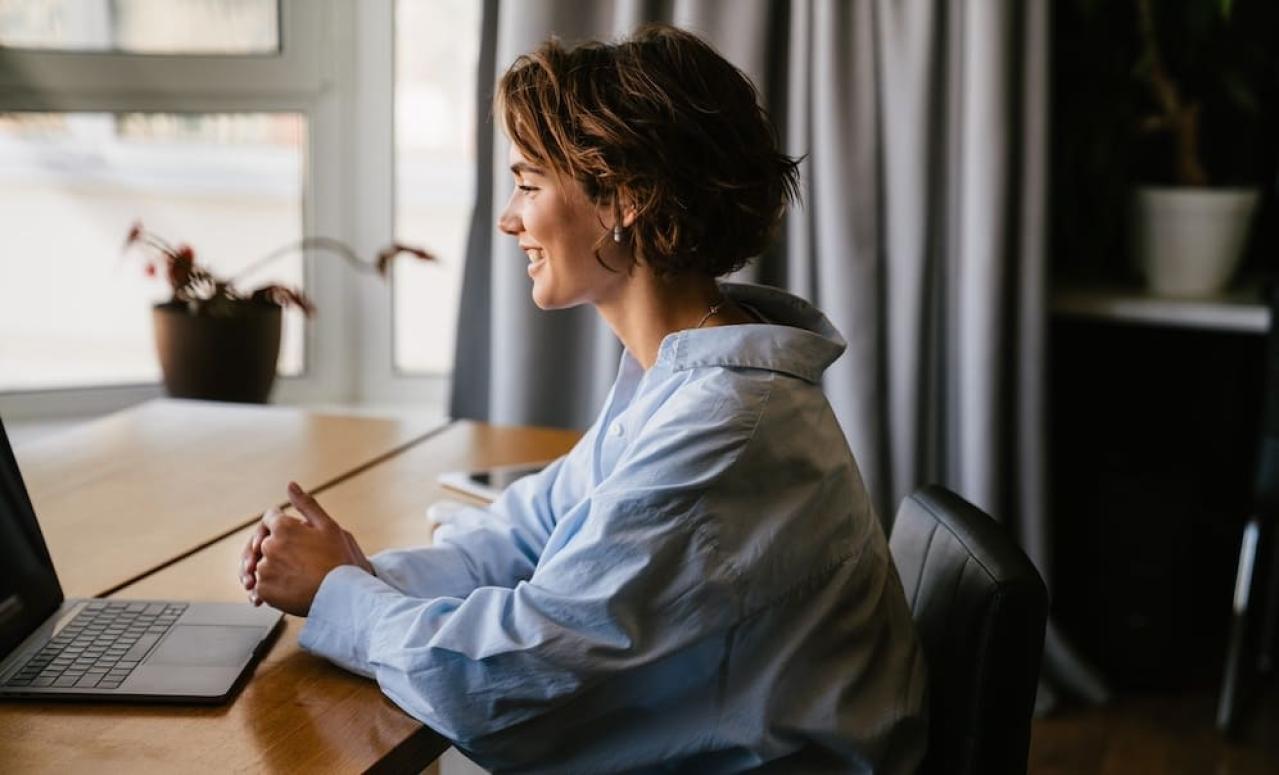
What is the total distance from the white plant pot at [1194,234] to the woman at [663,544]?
1.65 metres

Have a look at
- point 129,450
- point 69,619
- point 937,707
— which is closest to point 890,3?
point 129,450

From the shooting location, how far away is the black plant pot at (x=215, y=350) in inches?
94.9

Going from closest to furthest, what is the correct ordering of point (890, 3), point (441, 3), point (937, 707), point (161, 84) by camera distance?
point (937, 707), point (890, 3), point (161, 84), point (441, 3)

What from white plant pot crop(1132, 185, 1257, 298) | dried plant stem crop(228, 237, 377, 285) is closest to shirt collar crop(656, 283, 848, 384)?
dried plant stem crop(228, 237, 377, 285)

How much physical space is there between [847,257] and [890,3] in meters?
0.44

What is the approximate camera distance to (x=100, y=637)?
4.06ft

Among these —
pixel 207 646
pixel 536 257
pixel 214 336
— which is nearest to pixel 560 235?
pixel 536 257

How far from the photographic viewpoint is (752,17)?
104 inches

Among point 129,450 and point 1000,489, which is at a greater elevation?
point 129,450

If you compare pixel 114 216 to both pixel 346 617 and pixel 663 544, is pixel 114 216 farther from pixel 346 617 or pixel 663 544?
pixel 663 544

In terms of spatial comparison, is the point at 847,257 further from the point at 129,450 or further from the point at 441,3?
the point at 129,450

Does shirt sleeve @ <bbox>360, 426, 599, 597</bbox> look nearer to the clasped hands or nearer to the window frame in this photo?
the clasped hands

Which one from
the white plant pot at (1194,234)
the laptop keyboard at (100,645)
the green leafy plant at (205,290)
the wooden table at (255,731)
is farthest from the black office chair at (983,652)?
the white plant pot at (1194,234)

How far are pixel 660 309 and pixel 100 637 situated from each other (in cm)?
55
